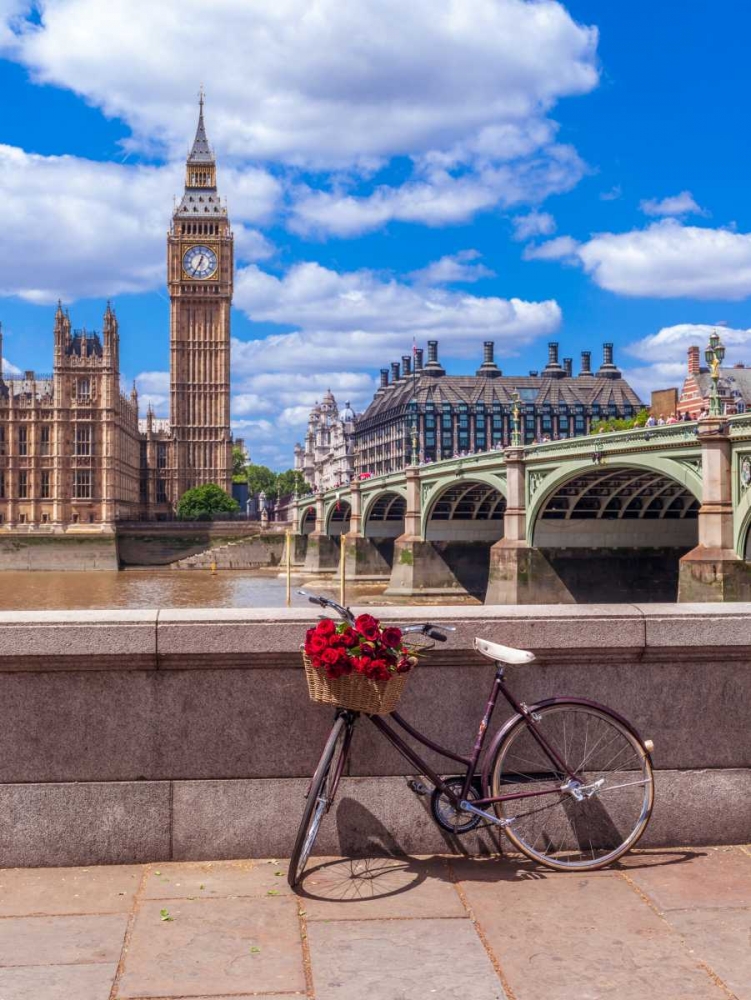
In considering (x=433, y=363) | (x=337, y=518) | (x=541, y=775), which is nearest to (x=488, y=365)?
(x=433, y=363)

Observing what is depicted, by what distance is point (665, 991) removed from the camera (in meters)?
3.93

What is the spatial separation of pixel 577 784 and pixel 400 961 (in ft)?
5.08

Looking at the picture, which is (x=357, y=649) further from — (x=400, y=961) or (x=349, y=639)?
(x=400, y=961)

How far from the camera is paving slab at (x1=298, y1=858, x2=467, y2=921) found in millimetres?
4664

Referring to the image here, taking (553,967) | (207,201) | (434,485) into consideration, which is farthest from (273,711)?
(207,201)

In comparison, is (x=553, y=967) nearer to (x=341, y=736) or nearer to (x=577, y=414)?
(x=341, y=736)

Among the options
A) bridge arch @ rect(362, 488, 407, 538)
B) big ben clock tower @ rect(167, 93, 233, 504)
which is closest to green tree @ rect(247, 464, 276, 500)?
big ben clock tower @ rect(167, 93, 233, 504)

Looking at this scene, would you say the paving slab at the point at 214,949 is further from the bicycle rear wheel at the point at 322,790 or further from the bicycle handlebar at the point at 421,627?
the bicycle handlebar at the point at 421,627

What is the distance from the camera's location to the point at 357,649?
4965mm

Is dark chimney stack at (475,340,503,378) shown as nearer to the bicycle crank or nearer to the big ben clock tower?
the big ben clock tower

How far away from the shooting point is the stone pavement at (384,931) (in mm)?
3977

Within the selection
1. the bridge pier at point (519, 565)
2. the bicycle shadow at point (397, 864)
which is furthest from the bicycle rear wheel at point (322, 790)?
the bridge pier at point (519, 565)

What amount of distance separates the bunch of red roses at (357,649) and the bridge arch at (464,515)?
166 feet

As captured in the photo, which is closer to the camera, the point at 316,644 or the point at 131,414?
the point at 316,644
